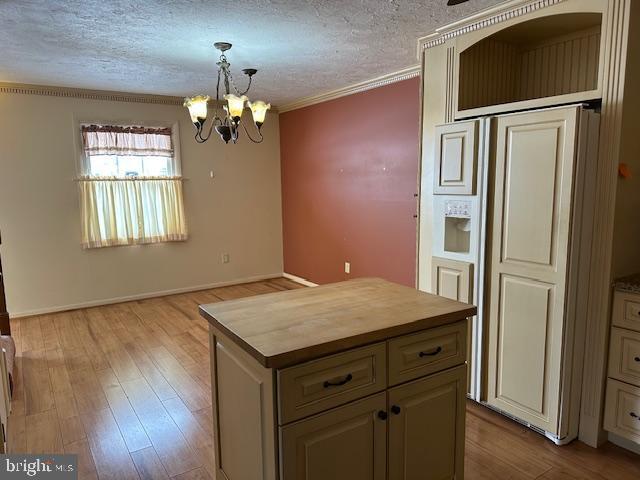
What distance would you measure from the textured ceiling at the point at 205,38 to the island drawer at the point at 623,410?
217cm

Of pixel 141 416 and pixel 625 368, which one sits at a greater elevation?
pixel 625 368

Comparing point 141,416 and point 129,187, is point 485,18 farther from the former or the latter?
point 129,187

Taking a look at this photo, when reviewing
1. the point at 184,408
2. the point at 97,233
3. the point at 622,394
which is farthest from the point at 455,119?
the point at 97,233

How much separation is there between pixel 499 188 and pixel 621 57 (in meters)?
0.80

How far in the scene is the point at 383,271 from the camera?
4.47 metres

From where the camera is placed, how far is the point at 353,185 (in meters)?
4.80

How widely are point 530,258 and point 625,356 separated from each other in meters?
0.65

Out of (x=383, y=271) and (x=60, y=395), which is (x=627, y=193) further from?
(x=60, y=395)

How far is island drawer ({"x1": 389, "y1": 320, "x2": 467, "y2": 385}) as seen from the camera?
1.54 meters

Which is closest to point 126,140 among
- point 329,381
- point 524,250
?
point 524,250

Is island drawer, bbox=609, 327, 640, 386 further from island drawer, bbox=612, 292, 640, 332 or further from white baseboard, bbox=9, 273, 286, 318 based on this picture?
white baseboard, bbox=9, 273, 286, 318

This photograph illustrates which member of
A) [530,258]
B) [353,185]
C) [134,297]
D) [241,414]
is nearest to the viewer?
[241,414]

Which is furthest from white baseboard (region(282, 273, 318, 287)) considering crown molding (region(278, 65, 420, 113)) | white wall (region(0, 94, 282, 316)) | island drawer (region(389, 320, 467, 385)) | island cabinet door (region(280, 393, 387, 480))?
island cabinet door (region(280, 393, 387, 480))

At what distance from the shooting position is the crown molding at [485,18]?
2347mm
